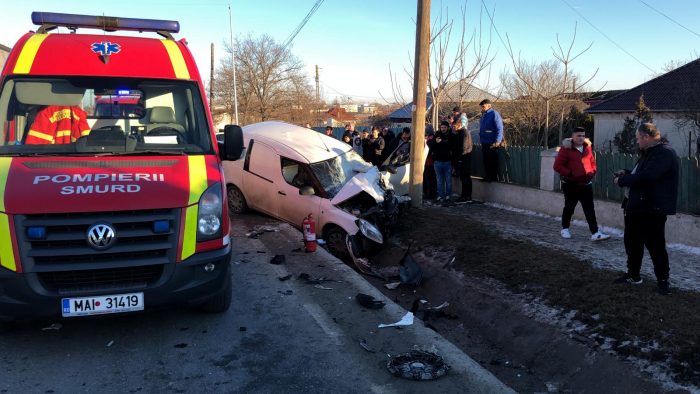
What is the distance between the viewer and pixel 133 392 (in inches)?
142

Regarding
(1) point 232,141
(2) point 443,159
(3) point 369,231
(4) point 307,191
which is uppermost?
(1) point 232,141

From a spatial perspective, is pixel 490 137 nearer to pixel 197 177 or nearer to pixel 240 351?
pixel 197 177

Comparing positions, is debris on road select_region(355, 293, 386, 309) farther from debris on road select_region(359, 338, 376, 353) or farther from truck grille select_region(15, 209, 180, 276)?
truck grille select_region(15, 209, 180, 276)

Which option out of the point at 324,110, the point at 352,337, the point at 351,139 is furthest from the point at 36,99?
the point at 324,110

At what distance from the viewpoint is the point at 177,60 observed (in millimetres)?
5312

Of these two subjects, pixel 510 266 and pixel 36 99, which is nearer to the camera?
pixel 36 99

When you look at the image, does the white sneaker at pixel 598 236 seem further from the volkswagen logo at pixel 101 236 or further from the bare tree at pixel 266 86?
the bare tree at pixel 266 86

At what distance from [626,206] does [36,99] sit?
5909mm

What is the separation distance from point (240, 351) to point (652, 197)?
164 inches

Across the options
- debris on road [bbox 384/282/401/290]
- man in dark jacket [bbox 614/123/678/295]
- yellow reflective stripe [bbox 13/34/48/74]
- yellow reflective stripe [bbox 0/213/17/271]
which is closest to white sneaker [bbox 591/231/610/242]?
man in dark jacket [bbox 614/123/678/295]

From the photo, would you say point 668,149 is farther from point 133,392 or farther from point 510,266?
point 133,392

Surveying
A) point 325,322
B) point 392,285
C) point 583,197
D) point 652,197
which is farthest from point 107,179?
point 583,197

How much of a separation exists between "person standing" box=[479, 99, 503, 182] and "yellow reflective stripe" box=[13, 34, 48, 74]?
827cm

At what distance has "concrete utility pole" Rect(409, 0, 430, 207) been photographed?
10.3m
